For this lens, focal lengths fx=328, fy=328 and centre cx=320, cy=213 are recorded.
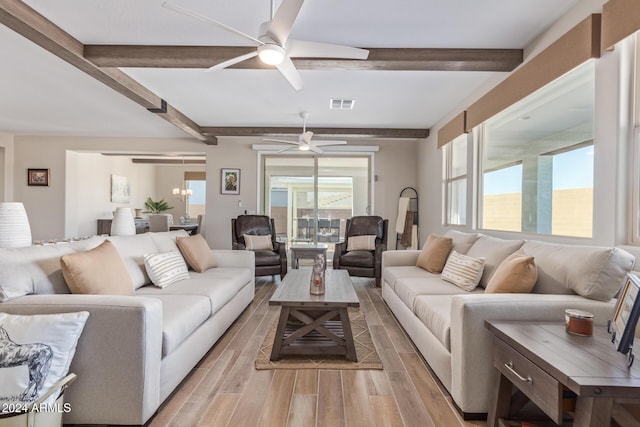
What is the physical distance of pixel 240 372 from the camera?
2217 mm

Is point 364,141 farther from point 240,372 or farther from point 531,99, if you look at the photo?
point 240,372

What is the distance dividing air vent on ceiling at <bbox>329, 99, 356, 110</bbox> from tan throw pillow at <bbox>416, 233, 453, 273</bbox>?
2105 millimetres

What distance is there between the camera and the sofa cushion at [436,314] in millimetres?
1942

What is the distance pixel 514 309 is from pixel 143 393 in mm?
1905

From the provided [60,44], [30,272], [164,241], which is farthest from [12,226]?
[60,44]

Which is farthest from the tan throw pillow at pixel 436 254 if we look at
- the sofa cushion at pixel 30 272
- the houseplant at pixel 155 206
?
the houseplant at pixel 155 206

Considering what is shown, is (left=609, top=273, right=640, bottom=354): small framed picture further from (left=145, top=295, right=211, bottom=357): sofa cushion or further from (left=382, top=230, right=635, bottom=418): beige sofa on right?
(left=145, top=295, right=211, bottom=357): sofa cushion

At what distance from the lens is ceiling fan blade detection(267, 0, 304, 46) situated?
6.12ft

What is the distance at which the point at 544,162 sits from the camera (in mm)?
2887

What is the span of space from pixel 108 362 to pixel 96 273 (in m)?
0.58

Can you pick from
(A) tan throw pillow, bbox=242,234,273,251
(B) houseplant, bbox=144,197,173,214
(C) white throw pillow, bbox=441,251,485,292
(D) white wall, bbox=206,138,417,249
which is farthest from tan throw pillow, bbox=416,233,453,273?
(B) houseplant, bbox=144,197,173,214

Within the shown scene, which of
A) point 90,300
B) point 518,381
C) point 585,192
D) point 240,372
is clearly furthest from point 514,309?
point 90,300

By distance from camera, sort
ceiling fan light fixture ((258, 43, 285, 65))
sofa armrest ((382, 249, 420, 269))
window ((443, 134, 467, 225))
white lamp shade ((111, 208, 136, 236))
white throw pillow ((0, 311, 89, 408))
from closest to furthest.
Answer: white throw pillow ((0, 311, 89, 408)), ceiling fan light fixture ((258, 43, 285, 65)), white lamp shade ((111, 208, 136, 236)), sofa armrest ((382, 249, 420, 269)), window ((443, 134, 467, 225))

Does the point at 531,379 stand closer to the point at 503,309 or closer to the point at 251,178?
the point at 503,309
